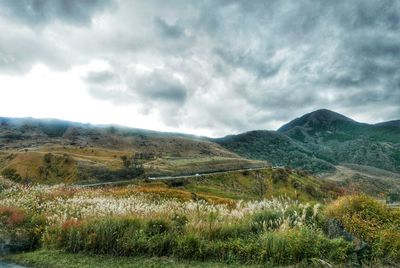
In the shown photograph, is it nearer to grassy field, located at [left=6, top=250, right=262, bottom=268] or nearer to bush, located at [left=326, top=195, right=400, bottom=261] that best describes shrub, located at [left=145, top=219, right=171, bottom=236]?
grassy field, located at [left=6, top=250, right=262, bottom=268]

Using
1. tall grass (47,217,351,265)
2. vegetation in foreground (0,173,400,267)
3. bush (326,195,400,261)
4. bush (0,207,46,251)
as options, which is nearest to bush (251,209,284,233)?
vegetation in foreground (0,173,400,267)

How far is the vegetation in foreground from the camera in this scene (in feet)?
37.2

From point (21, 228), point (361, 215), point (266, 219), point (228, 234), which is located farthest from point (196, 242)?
point (21, 228)

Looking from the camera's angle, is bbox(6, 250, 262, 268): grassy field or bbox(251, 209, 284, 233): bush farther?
bbox(251, 209, 284, 233): bush

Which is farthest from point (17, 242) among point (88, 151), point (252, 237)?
point (88, 151)

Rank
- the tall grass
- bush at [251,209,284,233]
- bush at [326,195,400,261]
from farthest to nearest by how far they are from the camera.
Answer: bush at [251,209,284,233] → the tall grass → bush at [326,195,400,261]

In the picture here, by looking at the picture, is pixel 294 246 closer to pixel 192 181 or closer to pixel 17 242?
pixel 17 242

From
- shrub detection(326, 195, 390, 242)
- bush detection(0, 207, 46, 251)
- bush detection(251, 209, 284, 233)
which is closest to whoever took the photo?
shrub detection(326, 195, 390, 242)

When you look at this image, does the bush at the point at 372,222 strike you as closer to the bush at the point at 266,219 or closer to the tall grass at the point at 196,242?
the tall grass at the point at 196,242

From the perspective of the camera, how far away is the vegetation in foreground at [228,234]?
11.4m

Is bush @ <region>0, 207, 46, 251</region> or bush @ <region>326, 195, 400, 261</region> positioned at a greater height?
bush @ <region>326, 195, 400, 261</region>

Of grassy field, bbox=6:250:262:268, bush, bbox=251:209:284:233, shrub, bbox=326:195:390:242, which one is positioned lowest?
grassy field, bbox=6:250:262:268

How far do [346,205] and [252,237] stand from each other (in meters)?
3.66

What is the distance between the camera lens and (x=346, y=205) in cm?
1419
